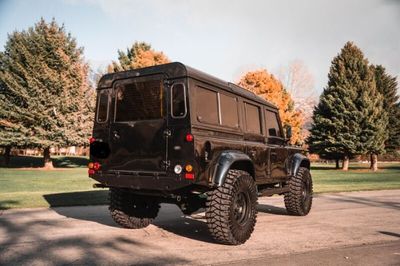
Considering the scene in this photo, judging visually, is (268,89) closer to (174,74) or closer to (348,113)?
(348,113)

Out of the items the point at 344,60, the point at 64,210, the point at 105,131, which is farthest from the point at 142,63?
the point at 105,131

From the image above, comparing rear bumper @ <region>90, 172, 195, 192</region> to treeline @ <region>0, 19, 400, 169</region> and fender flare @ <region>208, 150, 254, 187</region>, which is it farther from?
treeline @ <region>0, 19, 400, 169</region>

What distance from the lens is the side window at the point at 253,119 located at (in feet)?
23.8

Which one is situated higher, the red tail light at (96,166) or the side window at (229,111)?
the side window at (229,111)

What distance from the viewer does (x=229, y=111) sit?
659 cm

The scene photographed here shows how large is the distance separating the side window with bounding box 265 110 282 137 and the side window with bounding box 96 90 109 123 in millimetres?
3348

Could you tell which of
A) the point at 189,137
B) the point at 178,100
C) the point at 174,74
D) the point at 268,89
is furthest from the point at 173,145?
the point at 268,89

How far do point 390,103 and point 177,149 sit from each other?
1766 inches

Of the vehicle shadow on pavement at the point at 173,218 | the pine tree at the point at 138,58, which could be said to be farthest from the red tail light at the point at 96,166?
the pine tree at the point at 138,58

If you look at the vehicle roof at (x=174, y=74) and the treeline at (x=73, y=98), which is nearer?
the vehicle roof at (x=174, y=74)

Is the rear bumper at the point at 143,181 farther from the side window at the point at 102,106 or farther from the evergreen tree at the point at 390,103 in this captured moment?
the evergreen tree at the point at 390,103

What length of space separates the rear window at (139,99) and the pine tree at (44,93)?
2545 cm

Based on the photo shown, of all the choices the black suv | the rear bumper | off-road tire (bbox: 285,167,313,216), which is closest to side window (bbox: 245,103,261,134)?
the black suv

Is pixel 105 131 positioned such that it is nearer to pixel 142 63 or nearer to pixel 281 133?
pixel 281 133
